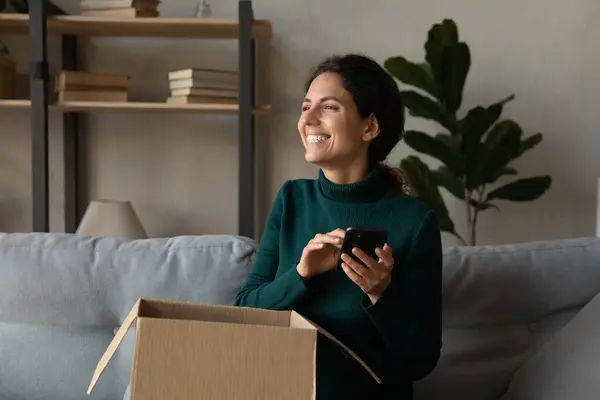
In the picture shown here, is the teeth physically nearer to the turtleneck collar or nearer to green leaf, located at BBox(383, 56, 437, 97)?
the turtleneck collar

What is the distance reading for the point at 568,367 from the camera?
4.22 feet

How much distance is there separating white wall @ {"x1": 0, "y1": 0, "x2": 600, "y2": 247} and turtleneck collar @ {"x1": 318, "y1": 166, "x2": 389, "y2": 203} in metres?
1.32

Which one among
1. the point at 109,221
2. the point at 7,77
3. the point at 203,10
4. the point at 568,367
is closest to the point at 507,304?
the point at 568,367

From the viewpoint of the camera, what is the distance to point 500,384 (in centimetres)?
151

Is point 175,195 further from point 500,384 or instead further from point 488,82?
point 500,384

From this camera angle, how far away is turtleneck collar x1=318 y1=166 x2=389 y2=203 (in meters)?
1.35

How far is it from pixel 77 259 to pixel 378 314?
758 mm

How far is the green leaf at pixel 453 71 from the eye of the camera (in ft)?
7.41

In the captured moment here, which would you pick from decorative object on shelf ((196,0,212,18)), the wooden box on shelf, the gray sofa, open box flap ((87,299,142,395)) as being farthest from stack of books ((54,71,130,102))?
open box flap ((87,299,142,395))

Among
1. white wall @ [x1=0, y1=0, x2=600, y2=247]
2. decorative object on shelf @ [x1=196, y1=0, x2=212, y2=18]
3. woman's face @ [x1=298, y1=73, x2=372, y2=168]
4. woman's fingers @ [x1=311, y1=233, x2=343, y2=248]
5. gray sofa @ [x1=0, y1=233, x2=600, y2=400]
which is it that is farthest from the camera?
white wall @ [x1=0, y1=0, x2=600, y2=247]

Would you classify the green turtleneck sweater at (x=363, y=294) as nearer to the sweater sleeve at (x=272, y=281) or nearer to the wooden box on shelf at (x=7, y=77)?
the sweater sleeve at (x=272, y=281)

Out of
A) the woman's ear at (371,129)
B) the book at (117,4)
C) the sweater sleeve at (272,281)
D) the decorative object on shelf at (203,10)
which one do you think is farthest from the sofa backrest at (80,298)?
the decorative object on shelf at (203,10)

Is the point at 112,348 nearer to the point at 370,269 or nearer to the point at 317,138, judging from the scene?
the point at 370,269

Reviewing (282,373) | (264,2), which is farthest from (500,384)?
(264,2)
